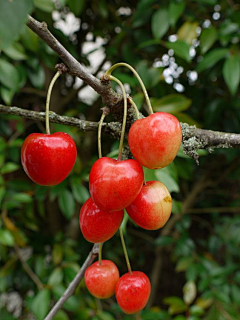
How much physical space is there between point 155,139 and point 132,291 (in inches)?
10.3

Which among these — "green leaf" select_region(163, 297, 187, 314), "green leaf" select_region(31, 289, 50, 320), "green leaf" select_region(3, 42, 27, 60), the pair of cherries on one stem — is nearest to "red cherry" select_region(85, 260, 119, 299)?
the pair of cherries on one stem

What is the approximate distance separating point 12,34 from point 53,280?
0.89 m

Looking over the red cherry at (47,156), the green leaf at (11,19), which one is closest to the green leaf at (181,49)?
the red cherry at (47,156)

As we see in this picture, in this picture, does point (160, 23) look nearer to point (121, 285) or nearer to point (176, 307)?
point (121, 285)

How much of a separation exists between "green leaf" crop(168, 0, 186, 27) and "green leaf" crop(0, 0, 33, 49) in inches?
28.4

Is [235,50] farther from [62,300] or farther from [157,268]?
[157,268]

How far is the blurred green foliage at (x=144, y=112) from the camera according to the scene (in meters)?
0.88

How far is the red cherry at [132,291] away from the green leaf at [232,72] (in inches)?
23.9

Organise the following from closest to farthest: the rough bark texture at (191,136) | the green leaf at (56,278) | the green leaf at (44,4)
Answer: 1. the rough bark texture at (191,136)
2. the green leaf at (44,4)
3. the green leaf at (56,278)

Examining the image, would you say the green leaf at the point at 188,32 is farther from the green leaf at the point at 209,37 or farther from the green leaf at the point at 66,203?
the green leaf at the point at 66,203

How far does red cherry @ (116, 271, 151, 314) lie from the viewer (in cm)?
47

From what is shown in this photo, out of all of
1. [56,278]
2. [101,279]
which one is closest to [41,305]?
[56,278]

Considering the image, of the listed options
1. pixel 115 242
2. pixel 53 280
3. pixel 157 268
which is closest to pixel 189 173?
pixel 53 280

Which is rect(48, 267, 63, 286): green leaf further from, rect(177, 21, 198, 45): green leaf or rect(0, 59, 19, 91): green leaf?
rect(177, 21, 198, 45): green leaf
